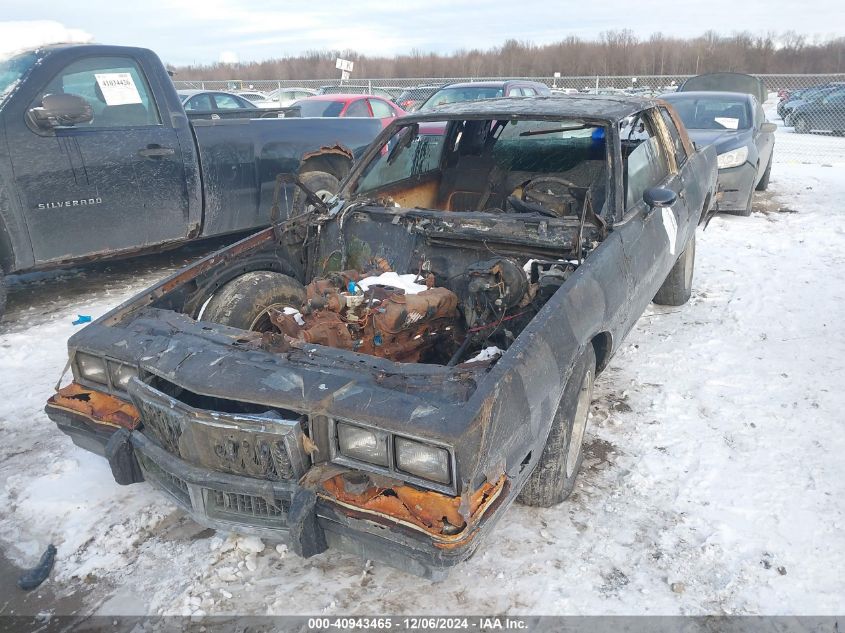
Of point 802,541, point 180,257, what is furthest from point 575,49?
point 802,541

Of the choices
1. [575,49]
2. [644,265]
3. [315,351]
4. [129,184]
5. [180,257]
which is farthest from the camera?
[575,49]

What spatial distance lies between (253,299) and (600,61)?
45.1 m

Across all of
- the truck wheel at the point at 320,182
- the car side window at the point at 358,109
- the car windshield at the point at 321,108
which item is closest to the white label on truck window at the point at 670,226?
the truck wheel at the point at 320,182

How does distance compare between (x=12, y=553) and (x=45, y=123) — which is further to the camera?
(x=45, y=123)

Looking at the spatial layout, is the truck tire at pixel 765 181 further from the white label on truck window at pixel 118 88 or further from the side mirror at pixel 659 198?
the white label on truck window at pixel 118 88

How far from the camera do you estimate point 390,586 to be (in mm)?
2457

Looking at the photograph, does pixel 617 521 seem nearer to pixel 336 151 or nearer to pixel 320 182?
pixel 320 182

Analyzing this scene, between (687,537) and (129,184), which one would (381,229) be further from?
(129,184)

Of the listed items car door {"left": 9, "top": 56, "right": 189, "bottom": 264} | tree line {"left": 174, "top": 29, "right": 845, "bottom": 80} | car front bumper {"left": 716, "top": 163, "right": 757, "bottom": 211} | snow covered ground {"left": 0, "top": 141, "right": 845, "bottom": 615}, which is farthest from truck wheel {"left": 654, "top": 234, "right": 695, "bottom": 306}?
tree line {"left": 174, "top": 29, "right": 845, "bottom": 80}

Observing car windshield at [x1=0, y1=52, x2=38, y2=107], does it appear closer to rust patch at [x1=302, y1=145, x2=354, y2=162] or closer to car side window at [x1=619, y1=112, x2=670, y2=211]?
rust patch at [x1=302, y1=145, x2=354, y2=162]

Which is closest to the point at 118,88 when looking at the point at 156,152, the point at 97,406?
the point at 156,152

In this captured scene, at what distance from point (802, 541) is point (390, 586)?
1710 mm

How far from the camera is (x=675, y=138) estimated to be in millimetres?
4773

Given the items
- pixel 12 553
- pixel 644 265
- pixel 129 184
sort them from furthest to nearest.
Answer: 1. pixel 129 184
2. pixel 644 265
3. pixel 12 553
